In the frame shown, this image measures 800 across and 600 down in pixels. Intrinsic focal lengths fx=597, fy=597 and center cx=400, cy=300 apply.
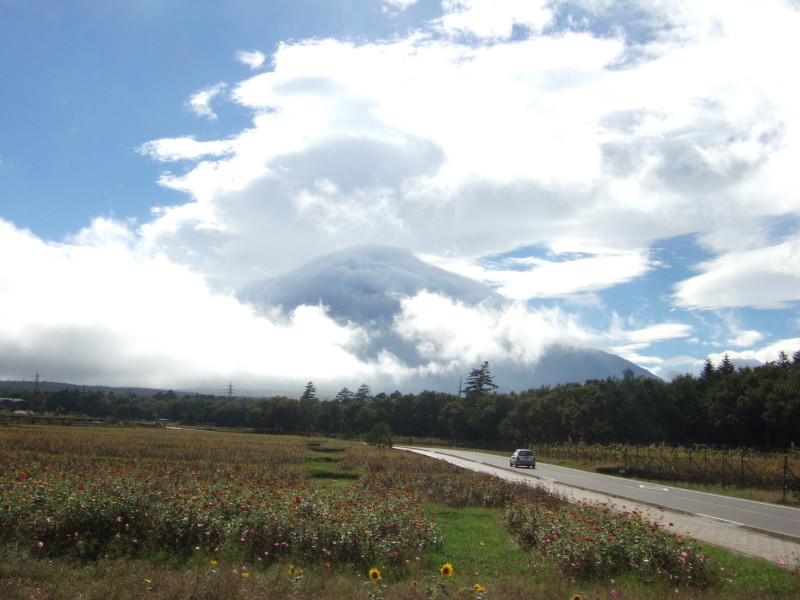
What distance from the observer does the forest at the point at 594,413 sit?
64.6m

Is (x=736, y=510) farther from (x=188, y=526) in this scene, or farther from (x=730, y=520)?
(x=188, y=526)

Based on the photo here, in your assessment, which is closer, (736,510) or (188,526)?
(188,526)

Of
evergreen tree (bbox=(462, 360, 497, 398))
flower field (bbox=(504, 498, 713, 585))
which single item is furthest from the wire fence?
evergreen tree (bbox=(462, 360, 497, 398))

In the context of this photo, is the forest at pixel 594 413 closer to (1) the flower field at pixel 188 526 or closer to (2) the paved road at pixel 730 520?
(2) the paved road at pixel 730 520

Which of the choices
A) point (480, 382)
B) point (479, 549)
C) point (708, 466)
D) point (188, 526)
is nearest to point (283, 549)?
point (188, 526)

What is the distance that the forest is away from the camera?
212ft

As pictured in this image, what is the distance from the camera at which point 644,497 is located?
950 inches

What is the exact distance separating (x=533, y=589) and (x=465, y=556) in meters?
2.92

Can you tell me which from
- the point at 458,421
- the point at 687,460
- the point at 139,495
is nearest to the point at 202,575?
the point at 139,495

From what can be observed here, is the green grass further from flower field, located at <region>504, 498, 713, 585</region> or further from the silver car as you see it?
the silver car

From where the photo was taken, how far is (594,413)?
74312 mm

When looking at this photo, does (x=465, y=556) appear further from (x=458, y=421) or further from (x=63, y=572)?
(x=458, y=421)

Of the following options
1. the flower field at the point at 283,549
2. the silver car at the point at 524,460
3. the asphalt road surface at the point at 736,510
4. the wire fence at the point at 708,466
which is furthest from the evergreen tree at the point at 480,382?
the flower field at the point at 283,549

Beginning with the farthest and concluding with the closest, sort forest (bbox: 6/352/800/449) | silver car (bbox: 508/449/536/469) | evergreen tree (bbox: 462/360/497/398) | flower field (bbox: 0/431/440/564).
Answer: evergreen tree (bbox: 462/360/497/398) → forest (bbox: 6/352/800/449) → silver car (bbox: 508/449/536/469) → flower field (bbox: 0/431/440/564)
